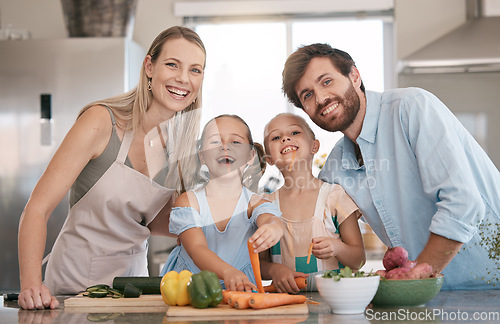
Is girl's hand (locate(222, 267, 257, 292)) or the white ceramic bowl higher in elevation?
the white ceramic bowl

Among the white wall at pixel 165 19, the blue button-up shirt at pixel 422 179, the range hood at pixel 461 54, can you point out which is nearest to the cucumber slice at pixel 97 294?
the blue button-up shirt at pixel 422 179

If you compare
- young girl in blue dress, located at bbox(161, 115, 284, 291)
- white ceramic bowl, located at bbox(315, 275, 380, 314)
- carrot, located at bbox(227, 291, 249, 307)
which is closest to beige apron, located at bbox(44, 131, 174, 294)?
young girl in blue dress, located at bbox(161, 115, 284, 291)

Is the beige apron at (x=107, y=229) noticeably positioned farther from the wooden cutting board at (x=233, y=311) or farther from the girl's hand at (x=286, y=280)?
the wooden cutting board at (x=233, y=311)

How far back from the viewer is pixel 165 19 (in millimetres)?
3352

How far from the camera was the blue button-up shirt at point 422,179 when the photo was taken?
4.02 feet

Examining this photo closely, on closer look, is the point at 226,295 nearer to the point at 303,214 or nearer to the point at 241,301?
the point at 241,301

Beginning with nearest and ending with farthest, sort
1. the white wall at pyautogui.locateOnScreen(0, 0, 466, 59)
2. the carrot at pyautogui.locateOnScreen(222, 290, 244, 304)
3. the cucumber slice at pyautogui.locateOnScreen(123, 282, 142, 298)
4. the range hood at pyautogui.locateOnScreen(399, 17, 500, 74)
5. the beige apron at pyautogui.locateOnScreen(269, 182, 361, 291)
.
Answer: the carrot at pyautogui.locateOnScreen(222, 290, 244, 304)
the cucumber slice at pyautogui.locateOnScreen(123, 282, 142, 298)
the beige apron at pyautogui.locateOnScreen(269, 182, 361, 291)
the range hood at pyautogui.locateOnScreen(399, 17, 500, 74)
the white wall at pyautogui.locateOnScreen(0, 0, 466, 59)

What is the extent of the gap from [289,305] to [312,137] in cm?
60

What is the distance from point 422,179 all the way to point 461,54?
71.4 inches

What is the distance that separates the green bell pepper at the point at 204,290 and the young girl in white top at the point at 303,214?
28cm

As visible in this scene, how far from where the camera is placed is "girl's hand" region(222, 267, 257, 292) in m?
1.15

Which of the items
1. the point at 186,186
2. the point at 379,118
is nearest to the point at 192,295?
the point at 186,186

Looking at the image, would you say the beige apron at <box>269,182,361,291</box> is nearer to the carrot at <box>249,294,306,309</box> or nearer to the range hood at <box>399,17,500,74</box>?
the carrot at <box>249,294,306,309</box>

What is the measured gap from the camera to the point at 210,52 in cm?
340
